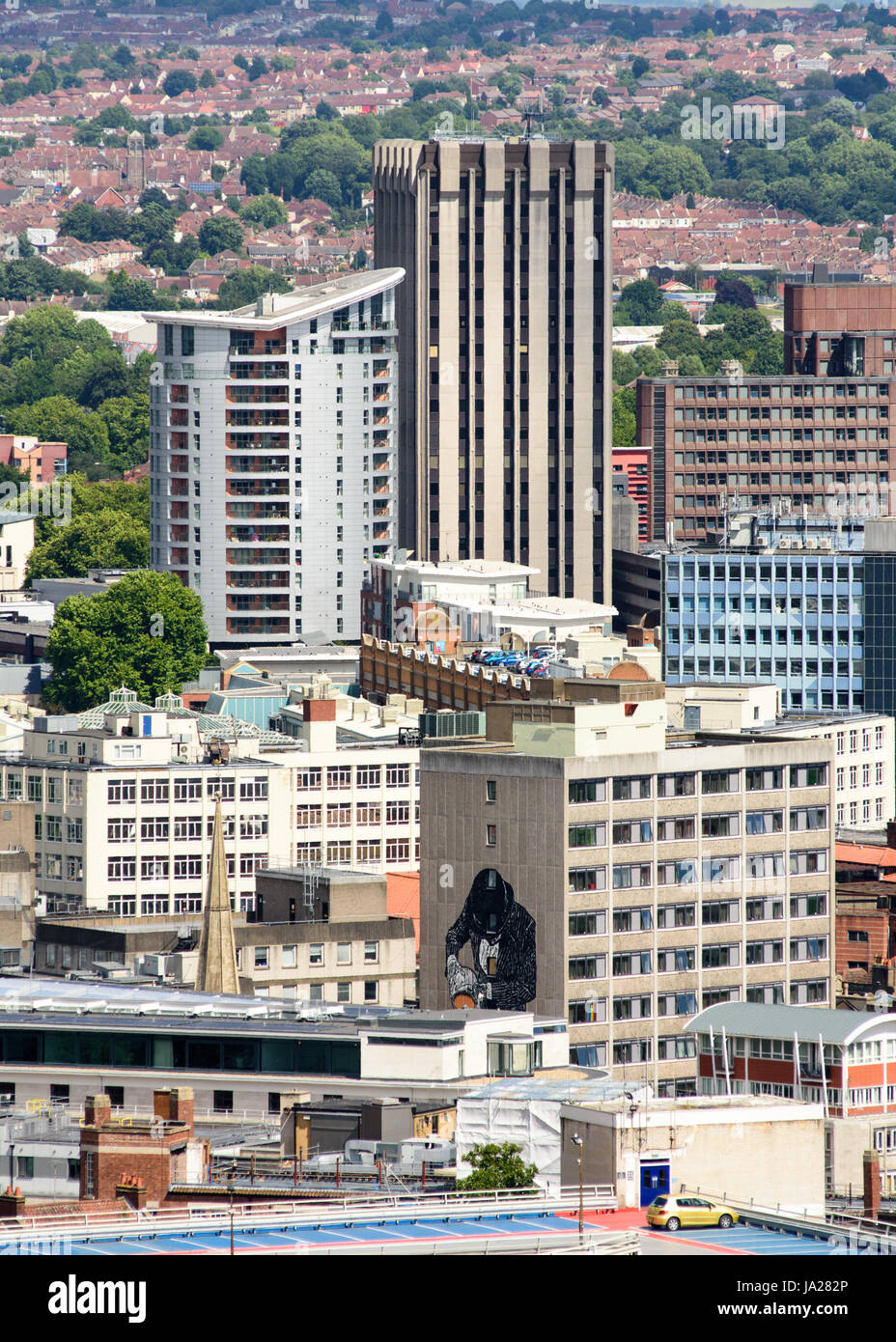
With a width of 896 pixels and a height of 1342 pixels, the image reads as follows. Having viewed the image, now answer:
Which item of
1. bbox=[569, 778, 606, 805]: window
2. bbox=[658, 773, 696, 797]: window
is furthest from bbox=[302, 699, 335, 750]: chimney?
bbox=[569, 778, 606, 805]: window

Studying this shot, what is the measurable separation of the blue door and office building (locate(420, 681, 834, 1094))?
31525mm

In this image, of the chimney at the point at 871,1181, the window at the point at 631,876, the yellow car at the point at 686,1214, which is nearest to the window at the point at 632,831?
the window at the point at 631,876

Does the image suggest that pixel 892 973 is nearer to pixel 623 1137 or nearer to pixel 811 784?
pixel 811 784

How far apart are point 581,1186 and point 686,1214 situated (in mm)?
2084

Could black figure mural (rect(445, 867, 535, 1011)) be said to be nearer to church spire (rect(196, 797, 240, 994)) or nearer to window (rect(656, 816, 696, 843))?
window (rect(656, 816, 696, 843))

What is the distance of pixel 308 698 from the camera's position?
6393 inches

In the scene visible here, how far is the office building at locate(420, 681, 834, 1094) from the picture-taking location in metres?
112

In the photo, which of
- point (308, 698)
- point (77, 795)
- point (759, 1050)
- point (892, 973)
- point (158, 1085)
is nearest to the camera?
point (158, 1085)

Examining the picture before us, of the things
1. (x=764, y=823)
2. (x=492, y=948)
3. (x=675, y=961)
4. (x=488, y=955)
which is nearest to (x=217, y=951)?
(x=488, y=955)

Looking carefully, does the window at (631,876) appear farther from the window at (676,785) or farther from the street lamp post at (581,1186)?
the street lamp post at (581,1186)

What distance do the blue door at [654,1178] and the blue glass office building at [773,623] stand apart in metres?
100

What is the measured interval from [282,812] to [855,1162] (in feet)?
201

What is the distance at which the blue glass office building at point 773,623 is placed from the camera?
18150 centimetres
